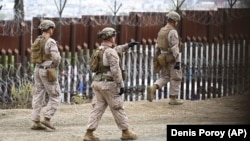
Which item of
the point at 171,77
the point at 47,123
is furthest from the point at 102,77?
the point at 171,77

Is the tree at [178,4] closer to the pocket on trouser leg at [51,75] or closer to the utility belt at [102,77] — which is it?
the pocket on trouser leg at [51,75]

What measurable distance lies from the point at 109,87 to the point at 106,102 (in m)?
0.30

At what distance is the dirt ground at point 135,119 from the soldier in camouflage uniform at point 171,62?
1.12ft

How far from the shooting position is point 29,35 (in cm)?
1322

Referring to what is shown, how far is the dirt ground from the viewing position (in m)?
9.61

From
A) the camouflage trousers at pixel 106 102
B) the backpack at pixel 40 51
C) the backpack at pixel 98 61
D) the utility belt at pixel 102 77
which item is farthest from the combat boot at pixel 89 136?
the backpack at pixel 40 51

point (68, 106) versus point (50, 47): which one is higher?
point (50, 47)

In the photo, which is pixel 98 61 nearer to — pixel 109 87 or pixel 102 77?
pixel 102 77

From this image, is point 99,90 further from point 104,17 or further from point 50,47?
point 104,17

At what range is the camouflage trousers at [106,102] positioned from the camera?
29.3 ft

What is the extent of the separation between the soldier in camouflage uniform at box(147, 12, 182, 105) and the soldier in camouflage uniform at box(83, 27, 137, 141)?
2868mm

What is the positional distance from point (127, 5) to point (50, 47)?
6.53 meters

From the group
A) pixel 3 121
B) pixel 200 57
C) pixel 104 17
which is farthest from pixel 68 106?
pixel 200 57

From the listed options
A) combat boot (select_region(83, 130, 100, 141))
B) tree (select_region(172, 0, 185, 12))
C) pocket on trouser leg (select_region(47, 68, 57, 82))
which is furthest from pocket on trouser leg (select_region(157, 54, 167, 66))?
tree (select_region(172, 0, 185, 12))
